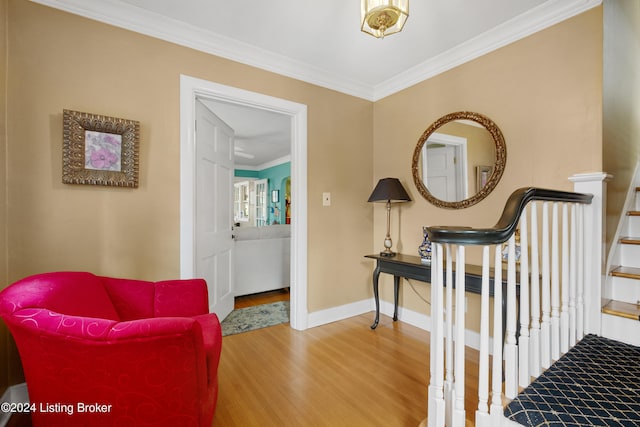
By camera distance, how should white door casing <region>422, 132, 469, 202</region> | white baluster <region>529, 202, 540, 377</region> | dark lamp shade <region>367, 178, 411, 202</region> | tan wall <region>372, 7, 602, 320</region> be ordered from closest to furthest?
white baluster <region>529, 202, 540, 377</region> → tan wall <region>372, 7, 602, 320</region> → white door casing <region>422, 132, 469, 202</region> → dark lamp shade <region>367, 178, 411, 202</region>

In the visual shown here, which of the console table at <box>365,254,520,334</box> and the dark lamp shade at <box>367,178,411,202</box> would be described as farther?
the dark lamp shade at <box>367,178,411,202</box>

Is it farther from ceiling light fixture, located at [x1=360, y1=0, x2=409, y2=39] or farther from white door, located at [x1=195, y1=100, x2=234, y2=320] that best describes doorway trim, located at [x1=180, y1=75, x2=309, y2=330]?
ceiling light fixture, located at [x1=360, y1=0, x2=409, y2=39]

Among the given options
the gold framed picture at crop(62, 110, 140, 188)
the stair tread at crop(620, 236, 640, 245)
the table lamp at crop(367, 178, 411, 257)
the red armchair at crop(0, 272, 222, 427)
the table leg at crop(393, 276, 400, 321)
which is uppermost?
the gold framed picture at crop(62, 110, 140, 188)

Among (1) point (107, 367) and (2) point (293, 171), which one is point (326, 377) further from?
(2) point (293, 171)

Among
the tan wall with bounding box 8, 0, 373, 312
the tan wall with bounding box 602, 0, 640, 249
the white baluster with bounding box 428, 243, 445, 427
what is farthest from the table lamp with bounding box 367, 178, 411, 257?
the white baluster with bounding box 428, 243, 445, 427

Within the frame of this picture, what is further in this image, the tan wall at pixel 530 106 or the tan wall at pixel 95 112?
the tan wall at pixel 530 106

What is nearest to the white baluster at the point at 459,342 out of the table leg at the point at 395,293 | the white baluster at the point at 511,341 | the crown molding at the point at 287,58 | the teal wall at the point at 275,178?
the white baluster at the point at 511,341

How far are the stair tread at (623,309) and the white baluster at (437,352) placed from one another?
1205 millimetres

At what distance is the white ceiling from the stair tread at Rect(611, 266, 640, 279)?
162cm

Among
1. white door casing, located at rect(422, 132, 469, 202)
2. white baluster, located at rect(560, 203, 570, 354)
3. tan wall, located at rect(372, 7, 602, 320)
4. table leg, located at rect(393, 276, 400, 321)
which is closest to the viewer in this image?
white baluster, located at rect(560, 203, 570, 354)

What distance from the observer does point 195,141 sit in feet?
7.64

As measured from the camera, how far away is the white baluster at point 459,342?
102 centimetres

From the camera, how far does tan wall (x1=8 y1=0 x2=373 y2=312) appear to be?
1.72 m

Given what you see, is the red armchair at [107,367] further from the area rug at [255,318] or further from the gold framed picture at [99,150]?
the area rug at [255,318]
